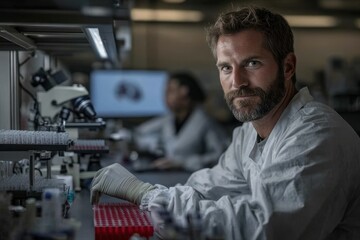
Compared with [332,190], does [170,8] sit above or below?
above

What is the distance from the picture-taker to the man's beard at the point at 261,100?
2.00 m

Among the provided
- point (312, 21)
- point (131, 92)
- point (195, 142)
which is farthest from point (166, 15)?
point (195, 142)

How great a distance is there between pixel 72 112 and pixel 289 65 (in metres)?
1.05

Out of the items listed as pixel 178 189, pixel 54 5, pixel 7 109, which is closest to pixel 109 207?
pixel 178 189

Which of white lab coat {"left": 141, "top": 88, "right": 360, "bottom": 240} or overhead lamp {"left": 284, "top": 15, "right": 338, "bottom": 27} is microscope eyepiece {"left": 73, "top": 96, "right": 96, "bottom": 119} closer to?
white lab coat {"left": 141, "top": 88, "right": 360, "bottom": 240}

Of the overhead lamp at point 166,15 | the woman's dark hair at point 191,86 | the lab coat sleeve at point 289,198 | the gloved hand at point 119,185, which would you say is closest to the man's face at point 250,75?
the lab coat sleeve at point 289,198

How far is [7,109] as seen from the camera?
2.17 m

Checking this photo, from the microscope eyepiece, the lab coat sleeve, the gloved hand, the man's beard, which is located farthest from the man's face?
the microscope eyepiece

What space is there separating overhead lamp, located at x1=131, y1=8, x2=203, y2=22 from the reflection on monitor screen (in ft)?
4.21

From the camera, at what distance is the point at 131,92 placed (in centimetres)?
702

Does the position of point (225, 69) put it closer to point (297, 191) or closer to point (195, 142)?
point (297, 191)

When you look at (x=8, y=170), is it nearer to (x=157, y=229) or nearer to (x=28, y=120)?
(x=28, y=120)

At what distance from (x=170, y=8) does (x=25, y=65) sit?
18.8 feet

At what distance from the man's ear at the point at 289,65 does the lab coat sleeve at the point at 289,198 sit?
34cm
